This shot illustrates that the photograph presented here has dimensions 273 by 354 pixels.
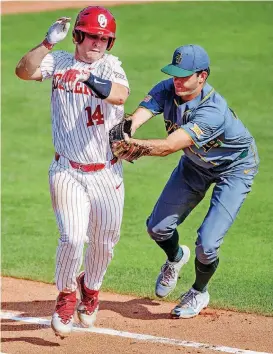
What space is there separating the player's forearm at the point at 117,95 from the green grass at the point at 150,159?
7.95ft

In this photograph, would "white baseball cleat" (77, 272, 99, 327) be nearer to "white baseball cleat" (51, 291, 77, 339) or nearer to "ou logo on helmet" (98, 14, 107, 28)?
"white baseball cleat" (51, 291, 77, 339)

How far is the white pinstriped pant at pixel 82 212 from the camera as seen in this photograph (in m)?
7.36

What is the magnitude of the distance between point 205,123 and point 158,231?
1196 mm

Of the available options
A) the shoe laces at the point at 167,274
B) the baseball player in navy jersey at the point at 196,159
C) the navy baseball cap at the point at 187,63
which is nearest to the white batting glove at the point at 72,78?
the baseball player in navy jersey at the point at 196,159

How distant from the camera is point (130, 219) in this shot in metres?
11.3

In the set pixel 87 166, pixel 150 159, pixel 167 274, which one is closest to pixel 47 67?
pixel 87 166

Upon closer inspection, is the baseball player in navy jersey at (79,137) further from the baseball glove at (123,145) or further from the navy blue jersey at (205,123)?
the navy blue jersey at (205,123)

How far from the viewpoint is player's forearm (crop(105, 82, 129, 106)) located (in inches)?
278

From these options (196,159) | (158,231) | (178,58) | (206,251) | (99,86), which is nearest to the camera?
(99,86)

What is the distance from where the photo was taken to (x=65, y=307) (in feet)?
24.7

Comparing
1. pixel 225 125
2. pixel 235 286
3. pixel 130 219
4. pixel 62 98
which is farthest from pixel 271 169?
pixel 62 98

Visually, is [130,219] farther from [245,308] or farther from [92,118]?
[92,118]

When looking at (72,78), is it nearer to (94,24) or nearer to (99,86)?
(99,86)

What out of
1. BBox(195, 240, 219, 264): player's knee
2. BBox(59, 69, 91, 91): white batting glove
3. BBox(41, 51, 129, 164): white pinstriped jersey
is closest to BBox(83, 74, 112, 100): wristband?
BBox(59, 69, 91, 91): white batting glove
